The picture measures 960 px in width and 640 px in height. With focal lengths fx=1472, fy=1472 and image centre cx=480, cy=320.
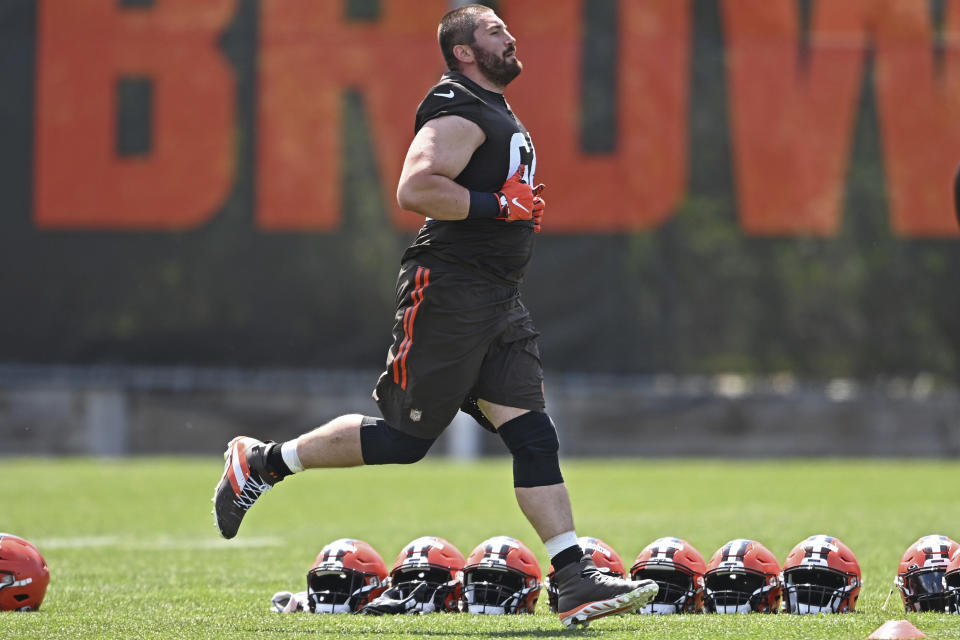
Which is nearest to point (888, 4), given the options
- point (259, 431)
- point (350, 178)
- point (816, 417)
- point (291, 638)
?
point (816, 417)

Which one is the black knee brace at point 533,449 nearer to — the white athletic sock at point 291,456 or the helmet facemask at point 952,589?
the white athletic sock at point 291,456

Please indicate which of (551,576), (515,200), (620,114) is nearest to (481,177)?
(515,200)

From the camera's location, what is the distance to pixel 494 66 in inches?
205

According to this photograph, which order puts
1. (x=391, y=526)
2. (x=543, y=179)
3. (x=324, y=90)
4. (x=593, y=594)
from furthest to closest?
(x=324, y=90), (x=543, y=179), (x=391, y=526), (x=593, y=594)

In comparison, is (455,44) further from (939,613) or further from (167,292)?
(167,292)

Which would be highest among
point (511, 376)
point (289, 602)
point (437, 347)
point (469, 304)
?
point (469, 304)

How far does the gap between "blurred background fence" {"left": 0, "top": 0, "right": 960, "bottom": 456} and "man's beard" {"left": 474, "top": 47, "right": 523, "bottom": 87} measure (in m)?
9.11

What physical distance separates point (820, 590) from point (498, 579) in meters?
1.13

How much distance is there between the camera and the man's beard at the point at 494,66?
5219mm

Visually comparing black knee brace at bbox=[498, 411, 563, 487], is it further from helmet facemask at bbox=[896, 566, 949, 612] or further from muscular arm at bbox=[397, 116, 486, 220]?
helmet facemask at bbox=[896, 566, 949, 612]

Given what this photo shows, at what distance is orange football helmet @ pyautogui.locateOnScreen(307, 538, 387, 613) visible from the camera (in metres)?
5.34

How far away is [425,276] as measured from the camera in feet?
16.7

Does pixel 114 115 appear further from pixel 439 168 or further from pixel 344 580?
pixel 439 168

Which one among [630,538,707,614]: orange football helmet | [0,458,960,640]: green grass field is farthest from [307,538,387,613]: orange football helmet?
[630,538,707,614]: orange football helmet
